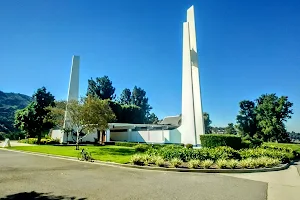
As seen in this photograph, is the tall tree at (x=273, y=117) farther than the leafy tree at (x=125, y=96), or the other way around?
the leafy tree at (x=125, y=96)

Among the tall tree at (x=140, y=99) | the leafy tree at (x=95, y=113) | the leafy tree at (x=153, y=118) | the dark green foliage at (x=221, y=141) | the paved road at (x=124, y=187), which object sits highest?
the tall tree at (x=140, y=99)

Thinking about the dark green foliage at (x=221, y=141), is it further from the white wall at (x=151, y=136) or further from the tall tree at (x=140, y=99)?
the tall tree at (x=140, y=99)

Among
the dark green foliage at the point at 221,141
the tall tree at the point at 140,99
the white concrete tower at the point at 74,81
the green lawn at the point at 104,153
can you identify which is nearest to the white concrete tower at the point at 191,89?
the dark green foliage at the point at 221,141

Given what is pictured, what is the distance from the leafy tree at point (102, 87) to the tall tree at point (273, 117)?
40.5m

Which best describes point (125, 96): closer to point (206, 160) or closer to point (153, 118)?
point (153, 118)

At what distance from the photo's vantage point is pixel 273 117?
1697 inches

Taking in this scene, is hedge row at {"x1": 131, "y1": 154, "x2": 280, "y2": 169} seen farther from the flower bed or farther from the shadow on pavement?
the shadow on pavement

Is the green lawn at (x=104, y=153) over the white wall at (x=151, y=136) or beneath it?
beneath

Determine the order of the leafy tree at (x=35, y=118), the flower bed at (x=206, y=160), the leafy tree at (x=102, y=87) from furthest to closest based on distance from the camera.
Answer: the leafy tree at (x=102, y=87) → the leafy tree at (x=35, y=118) → the flower bed at (x=206, y=160)

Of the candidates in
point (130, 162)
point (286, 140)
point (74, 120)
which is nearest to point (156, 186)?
point (130, 162)

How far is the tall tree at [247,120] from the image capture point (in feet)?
155

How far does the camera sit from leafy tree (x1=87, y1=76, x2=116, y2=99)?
210 ft

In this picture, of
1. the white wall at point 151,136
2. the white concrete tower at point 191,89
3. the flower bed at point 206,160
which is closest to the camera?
the flower bed at point 206,160

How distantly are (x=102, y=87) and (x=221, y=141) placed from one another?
48.9 m
